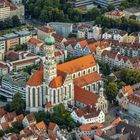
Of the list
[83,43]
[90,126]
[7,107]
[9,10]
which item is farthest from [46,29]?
[90,126]

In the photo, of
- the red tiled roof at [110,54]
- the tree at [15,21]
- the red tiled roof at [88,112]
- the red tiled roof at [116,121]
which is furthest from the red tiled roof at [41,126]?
the tree at [15,21]

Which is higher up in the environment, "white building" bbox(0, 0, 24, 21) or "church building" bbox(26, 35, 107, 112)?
"church building" bbox(26, 35, 107, 112)

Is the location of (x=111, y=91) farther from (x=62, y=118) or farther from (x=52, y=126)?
(x=52, y=126)

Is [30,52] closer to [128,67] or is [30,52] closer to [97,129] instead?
[128,67]

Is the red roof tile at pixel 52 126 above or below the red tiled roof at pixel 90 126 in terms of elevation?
above

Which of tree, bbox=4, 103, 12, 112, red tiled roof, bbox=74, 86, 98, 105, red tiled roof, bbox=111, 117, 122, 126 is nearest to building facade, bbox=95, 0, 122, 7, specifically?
red tiled roof, bbox=74, 86, 98, 105

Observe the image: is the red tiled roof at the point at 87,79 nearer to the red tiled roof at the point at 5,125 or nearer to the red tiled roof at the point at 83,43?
the red tiled roof at the point at 5,125

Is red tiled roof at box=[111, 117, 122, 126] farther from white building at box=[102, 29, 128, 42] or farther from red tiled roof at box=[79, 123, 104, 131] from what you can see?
white building at box=[102, 29, 128, 42]

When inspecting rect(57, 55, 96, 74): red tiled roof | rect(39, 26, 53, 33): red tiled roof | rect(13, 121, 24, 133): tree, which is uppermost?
rect(57, 55, 96, 74): red tiled roof
